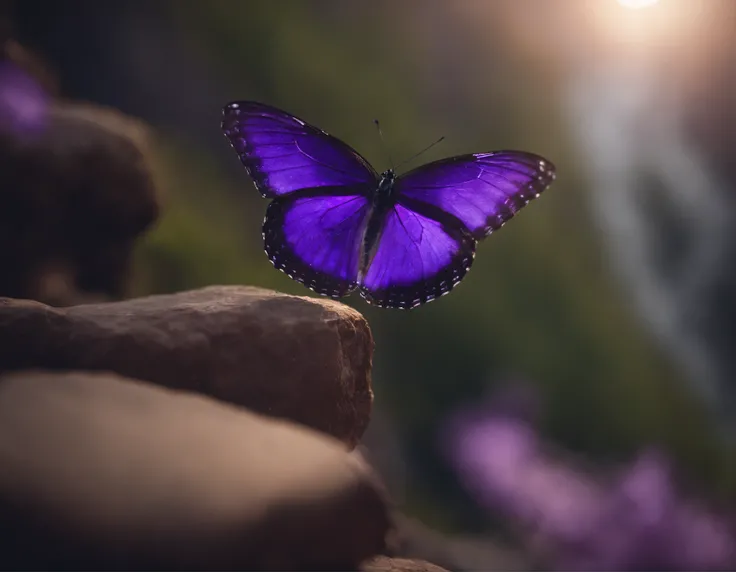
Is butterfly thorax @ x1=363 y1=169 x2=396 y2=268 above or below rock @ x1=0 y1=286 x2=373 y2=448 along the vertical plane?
above

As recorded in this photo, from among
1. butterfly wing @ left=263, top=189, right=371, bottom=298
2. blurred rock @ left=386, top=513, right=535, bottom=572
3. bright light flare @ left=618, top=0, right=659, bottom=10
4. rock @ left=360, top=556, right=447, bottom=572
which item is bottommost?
rock @ left=360, top=556, right=447, bottom=572

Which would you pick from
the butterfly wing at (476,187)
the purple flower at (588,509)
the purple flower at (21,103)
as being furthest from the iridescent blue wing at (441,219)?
the purple flower at (588,509)

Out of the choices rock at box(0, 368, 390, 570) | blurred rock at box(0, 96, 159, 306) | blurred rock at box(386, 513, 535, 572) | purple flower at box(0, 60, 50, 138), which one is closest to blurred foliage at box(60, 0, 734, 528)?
blurred rock at box(386, 513, 535, 572)

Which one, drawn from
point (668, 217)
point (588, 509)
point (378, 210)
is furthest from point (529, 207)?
point (378, 210)

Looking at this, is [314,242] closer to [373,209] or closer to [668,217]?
[373,209]

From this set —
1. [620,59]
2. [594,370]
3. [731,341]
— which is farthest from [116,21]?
[731,341]

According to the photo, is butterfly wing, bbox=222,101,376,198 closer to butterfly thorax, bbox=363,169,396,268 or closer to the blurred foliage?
butterfly thorax, bbox=363,169,396,268

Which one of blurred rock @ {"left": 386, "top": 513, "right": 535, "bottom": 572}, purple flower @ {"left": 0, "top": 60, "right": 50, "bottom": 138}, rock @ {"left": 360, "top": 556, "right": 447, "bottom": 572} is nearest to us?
rock @ {"left": 360, "top": 556, "right": 447, "bottom": 572}

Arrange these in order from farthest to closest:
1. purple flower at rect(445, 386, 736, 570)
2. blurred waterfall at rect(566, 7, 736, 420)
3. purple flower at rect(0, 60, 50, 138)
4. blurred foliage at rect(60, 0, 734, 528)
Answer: blurred waterfall at rect(566, 7, 736, 420) → blurred foliage at rect(60, 0, 734, 528) → purple flower at rect(445, 386, 736, 570) → purple flower at rect(0, 60, 50, 138)
